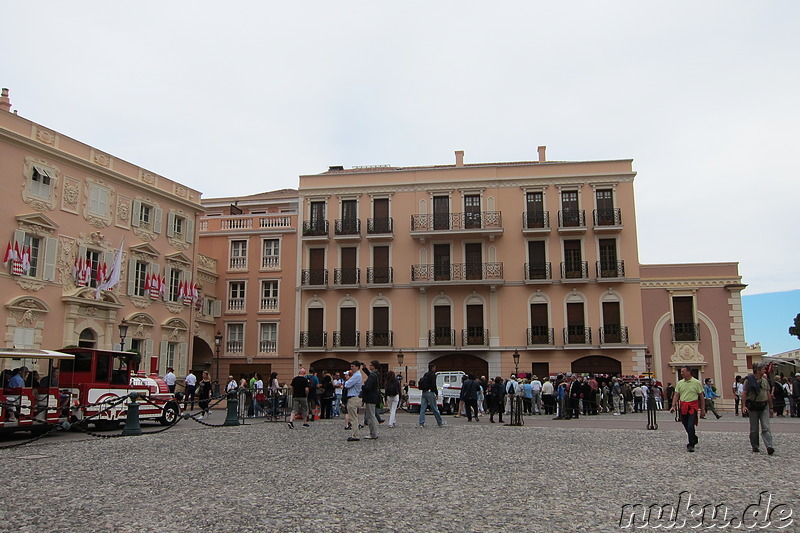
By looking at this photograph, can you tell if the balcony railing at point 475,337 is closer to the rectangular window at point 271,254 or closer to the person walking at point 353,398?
the rectangular window at point 271,254

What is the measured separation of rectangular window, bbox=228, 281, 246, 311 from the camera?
3831 cm

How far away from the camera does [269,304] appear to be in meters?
38.4

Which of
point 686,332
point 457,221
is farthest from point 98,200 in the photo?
point 686,332

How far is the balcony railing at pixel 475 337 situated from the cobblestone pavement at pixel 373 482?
20770mm

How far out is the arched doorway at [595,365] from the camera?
3503cm

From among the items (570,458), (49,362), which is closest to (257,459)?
(570,458)

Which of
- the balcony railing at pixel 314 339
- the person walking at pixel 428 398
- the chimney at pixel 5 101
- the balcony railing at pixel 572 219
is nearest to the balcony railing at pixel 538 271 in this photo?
the balcony railing at pixel 572 219

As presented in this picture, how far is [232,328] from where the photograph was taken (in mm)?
38375

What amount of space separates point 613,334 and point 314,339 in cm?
1611

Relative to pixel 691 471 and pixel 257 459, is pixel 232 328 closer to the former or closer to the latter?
pixel 257 459

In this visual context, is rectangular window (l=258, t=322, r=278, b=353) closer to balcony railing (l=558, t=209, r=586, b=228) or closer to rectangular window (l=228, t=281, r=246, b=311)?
rectangular window (l=228, t=281, r=246, b=311)

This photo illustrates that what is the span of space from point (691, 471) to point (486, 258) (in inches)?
1068

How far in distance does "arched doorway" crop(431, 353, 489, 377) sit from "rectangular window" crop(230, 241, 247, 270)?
40.7ft

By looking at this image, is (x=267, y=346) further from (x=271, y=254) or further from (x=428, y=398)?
(x=428, y=398)
